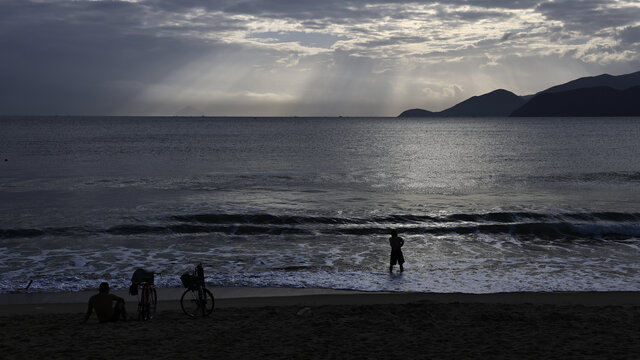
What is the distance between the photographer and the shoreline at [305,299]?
16125 mm

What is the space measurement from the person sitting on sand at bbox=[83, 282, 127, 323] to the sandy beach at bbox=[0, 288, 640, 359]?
0.28 metres

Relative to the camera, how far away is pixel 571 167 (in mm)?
59938

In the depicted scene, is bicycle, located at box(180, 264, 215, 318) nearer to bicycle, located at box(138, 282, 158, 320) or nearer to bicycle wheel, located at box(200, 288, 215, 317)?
bicycle wheel, located at box(200, 288, 215, 317)

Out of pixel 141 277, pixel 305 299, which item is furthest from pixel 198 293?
pixel 305 299

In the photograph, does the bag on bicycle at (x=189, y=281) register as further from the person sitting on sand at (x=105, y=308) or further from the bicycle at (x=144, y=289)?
the person sitting on sand at (x=105, y=308)

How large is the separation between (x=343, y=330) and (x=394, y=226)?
17.3 metres

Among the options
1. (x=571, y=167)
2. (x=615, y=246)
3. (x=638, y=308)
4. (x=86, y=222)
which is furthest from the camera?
(x=571, y=167)

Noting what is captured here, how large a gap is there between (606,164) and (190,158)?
5246 centimetres

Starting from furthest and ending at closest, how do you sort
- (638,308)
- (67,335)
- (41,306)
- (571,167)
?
1. (571,167)
2. (41,306)
3. (638,308)
4. (67,335)

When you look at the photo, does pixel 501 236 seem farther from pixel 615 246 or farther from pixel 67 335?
pixel 67 335

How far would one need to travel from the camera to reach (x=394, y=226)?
29844 mm

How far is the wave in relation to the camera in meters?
27.9

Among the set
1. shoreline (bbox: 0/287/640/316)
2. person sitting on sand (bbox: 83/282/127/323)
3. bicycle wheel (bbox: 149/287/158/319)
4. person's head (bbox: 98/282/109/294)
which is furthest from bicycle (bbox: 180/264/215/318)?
person's head (bbox: 98/282/109/294)

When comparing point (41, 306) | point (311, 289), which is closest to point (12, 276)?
point (41, 306)
